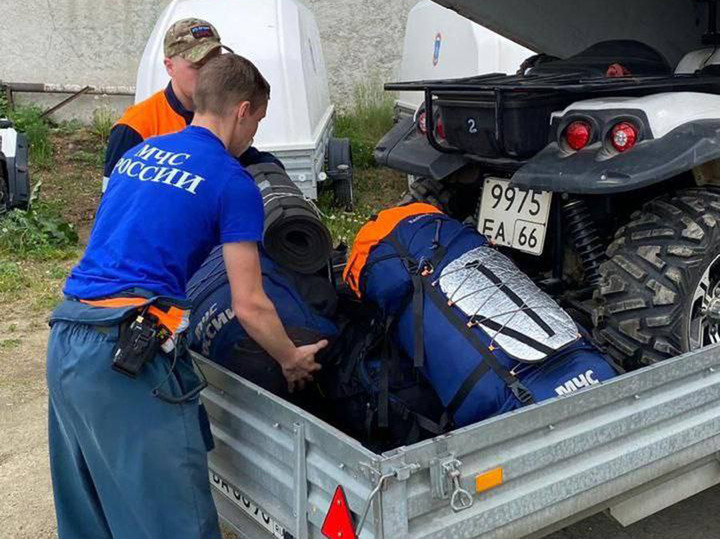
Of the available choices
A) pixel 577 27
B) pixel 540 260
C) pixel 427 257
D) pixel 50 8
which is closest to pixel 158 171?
pixel 427 257

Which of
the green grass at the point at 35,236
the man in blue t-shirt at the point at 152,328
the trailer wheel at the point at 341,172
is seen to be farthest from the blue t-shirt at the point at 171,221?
the trailer wheel at the point at 341,172

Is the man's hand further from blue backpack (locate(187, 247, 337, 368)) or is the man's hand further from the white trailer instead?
the white trailer

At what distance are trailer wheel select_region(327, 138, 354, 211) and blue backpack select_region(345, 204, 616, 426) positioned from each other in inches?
209

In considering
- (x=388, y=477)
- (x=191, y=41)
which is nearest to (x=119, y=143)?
(x=191, y=41)

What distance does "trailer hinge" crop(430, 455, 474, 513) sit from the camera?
2.05m

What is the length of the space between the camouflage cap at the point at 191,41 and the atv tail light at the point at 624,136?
1.66m

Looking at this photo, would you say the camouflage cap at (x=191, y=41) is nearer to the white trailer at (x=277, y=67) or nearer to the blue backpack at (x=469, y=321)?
the blue backpack at (x=469, y=321)

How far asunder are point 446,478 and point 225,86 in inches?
53.9


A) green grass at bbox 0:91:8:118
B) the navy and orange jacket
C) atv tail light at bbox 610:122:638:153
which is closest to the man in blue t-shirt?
the navy and orange jacket

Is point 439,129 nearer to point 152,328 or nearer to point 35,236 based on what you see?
point 152,328

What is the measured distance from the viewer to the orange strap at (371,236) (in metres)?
3.24

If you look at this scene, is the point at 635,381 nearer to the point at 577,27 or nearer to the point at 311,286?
the point at 311,286

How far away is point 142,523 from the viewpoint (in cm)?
251

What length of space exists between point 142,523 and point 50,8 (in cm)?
964
